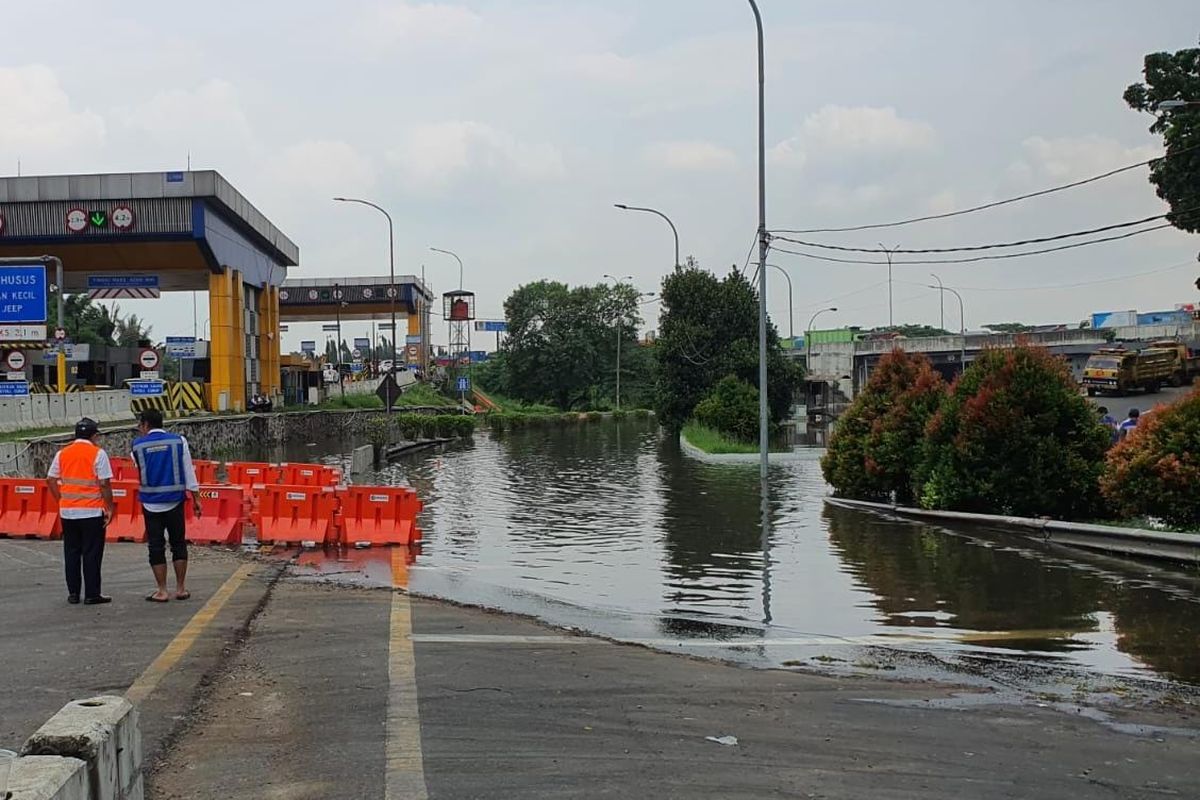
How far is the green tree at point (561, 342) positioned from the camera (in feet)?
320

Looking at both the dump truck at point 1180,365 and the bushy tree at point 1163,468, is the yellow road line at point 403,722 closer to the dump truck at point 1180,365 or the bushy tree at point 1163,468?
the bushy tree at point 1163,468

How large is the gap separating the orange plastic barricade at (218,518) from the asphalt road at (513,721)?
5.22m

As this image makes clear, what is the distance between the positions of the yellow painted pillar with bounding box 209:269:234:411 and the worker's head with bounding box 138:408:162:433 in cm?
4151

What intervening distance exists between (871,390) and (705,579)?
909 centimetres

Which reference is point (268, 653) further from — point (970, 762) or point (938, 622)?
point (938, 622)

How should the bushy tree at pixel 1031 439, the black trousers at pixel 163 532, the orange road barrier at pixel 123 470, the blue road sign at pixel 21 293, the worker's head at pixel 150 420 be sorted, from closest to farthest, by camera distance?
the black trousers at pixel 163 532 → the worker's head at pixel 150 420 → the bushy tree at pixel 1031 439 → the orange road barrier at pixel 123 470 → the blue road sign at pixel 21 293

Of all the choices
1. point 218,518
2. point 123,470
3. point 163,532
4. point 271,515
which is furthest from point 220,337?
point 163,532

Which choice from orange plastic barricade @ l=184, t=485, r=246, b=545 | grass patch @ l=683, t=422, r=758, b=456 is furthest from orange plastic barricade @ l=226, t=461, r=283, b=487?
grass patch @ l=683, t=422, r=758, b=456

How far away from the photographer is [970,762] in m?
5.60

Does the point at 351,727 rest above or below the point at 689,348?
below

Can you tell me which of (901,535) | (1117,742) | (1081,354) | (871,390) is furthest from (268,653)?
(1081,354)

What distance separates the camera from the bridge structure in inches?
1800

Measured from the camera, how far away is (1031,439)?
1541cm

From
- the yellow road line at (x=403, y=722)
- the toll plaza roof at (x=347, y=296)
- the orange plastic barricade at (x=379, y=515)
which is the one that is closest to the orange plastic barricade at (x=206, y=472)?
the orange plastic barricade at (x=379, y=515)
